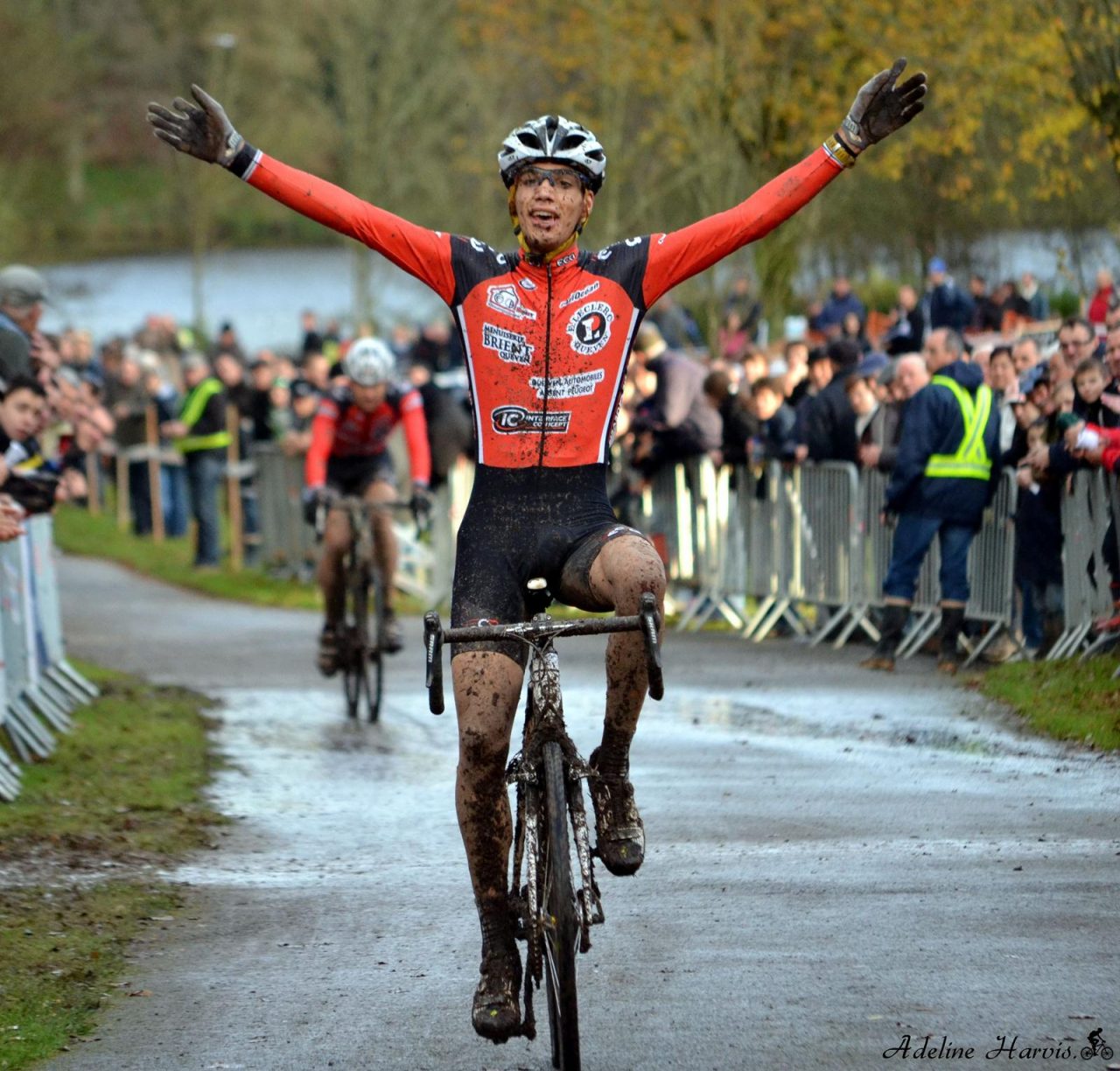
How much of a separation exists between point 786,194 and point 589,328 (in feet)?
2.36

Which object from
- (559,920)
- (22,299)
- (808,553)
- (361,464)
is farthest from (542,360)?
(808,553)

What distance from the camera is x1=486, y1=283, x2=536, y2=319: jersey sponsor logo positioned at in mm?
6793

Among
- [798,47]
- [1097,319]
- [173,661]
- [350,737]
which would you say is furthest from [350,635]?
[798,47]

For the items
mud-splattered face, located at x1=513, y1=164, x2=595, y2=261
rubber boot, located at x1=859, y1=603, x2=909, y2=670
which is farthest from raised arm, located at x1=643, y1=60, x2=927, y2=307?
rubber boot, located at x1=859, y1=603, x2=909, y2=670

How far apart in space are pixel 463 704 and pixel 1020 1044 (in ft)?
5.68

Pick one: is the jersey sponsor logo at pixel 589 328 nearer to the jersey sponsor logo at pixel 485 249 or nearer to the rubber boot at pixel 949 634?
the jersey sponsor logo at pixel 485 249

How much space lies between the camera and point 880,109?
7.07 meters

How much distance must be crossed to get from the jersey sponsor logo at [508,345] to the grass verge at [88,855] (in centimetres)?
230

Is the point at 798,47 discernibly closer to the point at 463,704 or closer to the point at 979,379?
the point at 979,379

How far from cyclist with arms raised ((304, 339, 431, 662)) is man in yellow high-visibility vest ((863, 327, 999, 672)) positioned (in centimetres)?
328

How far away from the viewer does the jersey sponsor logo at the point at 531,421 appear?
22.1ft

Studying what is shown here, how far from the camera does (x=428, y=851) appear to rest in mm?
9484

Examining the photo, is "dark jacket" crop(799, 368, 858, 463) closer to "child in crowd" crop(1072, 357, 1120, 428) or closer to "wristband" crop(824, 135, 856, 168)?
"child in crowd" crop(1072, 357, 1120, 428)

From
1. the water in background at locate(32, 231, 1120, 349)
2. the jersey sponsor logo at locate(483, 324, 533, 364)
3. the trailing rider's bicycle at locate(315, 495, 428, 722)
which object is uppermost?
the water in background at locate(32, 231, 1120, 349)
